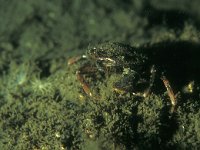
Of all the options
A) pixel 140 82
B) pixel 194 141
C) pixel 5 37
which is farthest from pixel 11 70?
pixel 194 141

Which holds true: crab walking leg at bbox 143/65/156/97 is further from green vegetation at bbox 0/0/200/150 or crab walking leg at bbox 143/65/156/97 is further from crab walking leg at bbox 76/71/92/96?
crab walking leg at bbox 76/71/92/96

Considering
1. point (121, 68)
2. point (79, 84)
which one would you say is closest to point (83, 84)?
point (79, 84)

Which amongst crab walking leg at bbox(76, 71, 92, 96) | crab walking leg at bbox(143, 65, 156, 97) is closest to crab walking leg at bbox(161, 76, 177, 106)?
crab walking leg at bbox(143, 65, 156, 97)

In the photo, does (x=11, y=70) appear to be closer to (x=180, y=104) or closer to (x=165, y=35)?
(x=165, y=35)

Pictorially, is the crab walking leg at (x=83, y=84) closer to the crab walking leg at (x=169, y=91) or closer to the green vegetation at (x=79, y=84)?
the green vegetation at (x=79, y=84)

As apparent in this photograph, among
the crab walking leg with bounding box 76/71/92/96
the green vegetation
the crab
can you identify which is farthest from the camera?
the crab walking leg with bounding box 76/71/92/96

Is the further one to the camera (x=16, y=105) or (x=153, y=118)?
(x=16, y=105)

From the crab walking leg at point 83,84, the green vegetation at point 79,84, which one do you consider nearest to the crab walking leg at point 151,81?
the green vegetation at point 79,84

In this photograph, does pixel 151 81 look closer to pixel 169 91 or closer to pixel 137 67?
pixel 169 91

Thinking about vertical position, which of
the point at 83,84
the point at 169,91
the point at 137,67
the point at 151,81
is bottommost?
the point at 169,91
